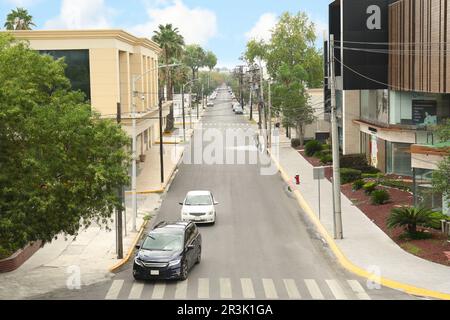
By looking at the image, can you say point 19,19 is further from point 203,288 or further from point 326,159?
point 203,288

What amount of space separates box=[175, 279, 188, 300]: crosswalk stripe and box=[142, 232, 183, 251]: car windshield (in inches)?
47.7

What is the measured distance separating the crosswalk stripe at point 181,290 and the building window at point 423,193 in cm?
1454

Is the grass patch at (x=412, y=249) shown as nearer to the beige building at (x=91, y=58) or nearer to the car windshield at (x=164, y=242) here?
the car windshield at (x=164, y=242)

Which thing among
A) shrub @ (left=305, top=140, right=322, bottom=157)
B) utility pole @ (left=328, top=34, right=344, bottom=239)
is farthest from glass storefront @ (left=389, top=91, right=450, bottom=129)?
shrub @ (left=305, top=140, right=322, bottom=157)

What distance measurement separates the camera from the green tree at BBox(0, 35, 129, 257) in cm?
2039

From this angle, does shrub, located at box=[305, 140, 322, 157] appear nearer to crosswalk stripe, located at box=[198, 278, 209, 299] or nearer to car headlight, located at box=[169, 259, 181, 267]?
crosswalk stripe, located at box=[198, 278, 209, 299]

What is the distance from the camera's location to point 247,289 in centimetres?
2205

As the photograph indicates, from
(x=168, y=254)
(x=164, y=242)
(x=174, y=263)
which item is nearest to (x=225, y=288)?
(x=174, y=263)

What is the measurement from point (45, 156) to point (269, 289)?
7861mm
